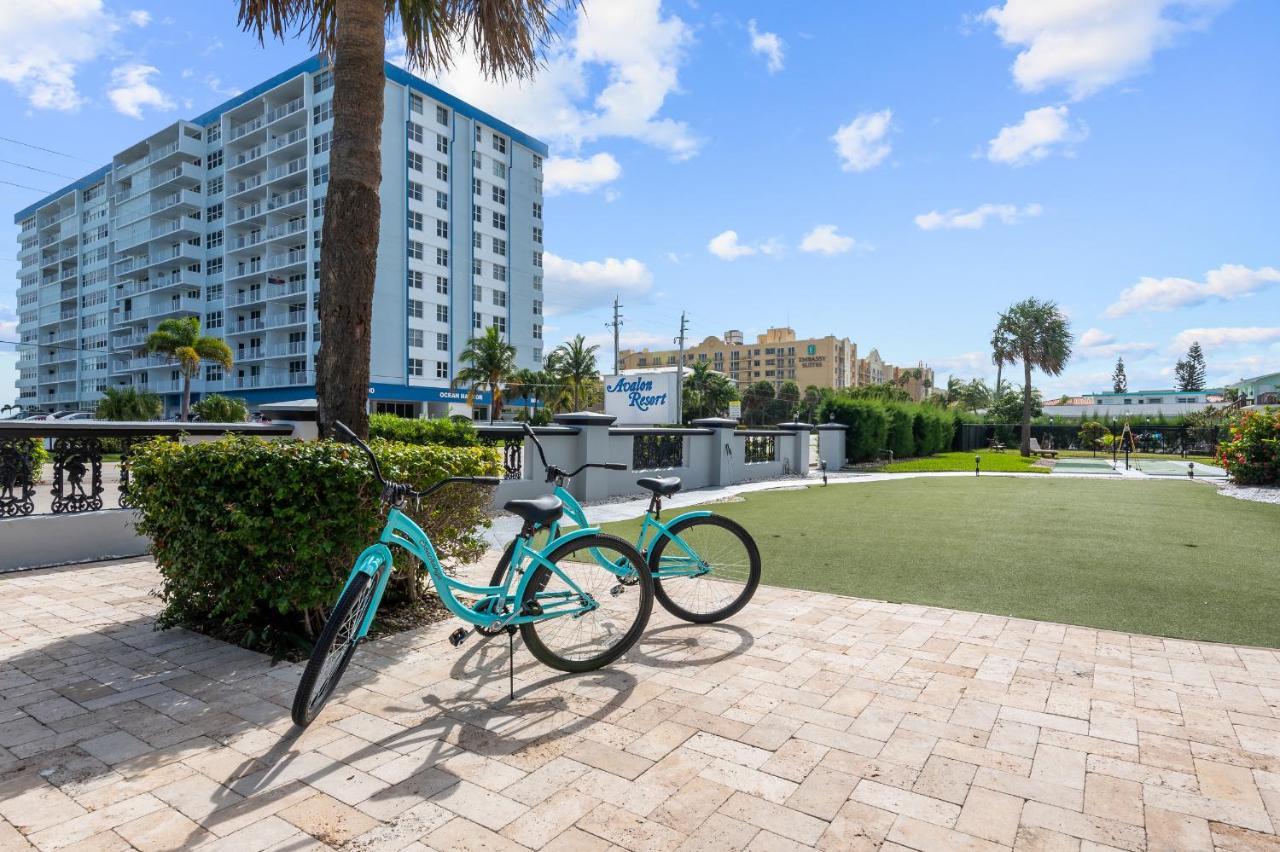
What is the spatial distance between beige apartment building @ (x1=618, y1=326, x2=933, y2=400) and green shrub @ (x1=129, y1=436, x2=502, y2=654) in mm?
120185

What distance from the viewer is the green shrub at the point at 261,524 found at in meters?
3.95

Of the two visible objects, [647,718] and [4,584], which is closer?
[647,718]

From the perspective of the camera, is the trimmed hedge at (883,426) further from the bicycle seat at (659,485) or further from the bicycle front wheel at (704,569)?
the bicycle seat at (659,485)

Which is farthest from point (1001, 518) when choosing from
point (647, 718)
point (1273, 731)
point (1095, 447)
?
point (1095, 447)

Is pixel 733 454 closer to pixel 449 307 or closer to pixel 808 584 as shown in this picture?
pixel 808 584

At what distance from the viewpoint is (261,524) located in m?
3.90

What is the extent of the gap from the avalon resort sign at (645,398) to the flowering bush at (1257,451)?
17295 millimetres

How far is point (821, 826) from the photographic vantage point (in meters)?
2.51

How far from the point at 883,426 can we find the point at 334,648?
1031 inches

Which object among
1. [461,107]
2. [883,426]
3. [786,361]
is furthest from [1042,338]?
[786,361]

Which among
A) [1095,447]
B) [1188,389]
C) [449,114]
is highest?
[449,114]

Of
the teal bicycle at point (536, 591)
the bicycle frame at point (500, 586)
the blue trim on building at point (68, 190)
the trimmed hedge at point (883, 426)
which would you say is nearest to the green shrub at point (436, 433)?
the teal bicycle at point (536, 591)

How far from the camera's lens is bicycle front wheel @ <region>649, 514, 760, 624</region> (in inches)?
189

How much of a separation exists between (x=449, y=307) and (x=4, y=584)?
47352mm
